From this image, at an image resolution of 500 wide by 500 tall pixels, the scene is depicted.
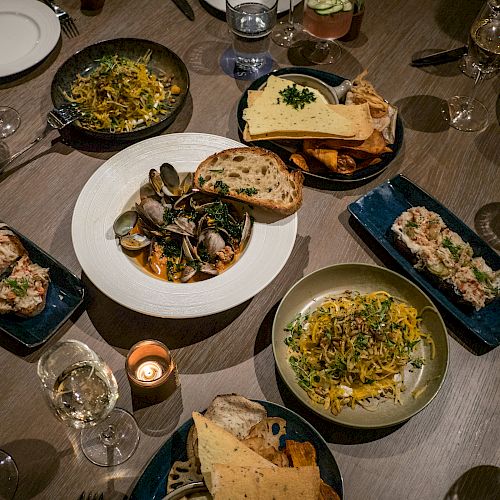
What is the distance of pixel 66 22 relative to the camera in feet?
8.52

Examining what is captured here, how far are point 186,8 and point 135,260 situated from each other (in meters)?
1.41

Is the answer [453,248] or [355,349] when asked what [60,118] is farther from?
[453,248]

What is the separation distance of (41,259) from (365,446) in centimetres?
112

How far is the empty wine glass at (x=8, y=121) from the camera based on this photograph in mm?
2229

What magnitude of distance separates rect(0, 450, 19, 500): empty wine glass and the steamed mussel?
66 centimetres

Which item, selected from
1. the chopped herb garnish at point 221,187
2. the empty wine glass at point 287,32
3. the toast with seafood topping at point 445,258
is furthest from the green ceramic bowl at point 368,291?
the empty wine glass at point 287,32

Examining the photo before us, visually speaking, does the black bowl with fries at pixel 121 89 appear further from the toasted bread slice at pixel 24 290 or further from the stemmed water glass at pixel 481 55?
the stemmed water glass at pixel 481 55

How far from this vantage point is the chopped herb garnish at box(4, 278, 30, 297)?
1.67 m

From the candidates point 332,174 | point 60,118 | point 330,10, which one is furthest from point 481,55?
point 60,118

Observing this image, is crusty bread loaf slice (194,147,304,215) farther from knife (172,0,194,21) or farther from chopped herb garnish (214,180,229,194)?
knife (172,0,194,21)

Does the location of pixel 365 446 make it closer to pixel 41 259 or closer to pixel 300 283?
pixel 300 283

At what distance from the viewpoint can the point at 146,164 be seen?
1.96 meters

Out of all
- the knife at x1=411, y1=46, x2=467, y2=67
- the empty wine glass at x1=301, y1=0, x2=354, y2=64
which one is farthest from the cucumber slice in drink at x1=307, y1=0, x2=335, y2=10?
the knife at x1=411, y1=46, x2=467, y2=67

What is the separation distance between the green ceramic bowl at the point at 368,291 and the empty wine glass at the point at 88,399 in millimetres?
467
